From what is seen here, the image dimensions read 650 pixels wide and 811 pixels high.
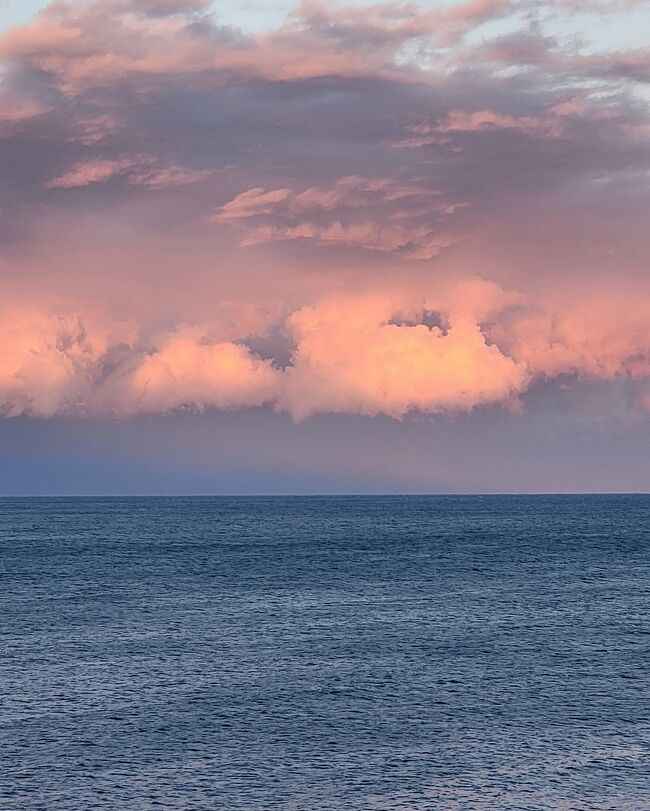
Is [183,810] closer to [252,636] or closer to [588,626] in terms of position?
[252,636]

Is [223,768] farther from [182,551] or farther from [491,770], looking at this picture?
[182,551]

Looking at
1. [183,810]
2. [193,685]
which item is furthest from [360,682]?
[183,810]

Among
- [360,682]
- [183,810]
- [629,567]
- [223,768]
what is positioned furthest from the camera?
[629,567]

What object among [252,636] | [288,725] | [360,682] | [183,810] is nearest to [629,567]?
[252,636]

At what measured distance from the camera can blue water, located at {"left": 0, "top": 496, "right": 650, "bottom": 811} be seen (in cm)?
5025

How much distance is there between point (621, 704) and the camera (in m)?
66.1

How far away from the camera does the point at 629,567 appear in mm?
160500

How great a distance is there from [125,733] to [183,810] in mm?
12430

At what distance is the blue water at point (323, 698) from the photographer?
5025cm

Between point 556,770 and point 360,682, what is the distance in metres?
20.9

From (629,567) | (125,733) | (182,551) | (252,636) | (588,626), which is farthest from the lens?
(182,551)

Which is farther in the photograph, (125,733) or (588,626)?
(588,626)

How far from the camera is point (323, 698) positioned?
67062 mm

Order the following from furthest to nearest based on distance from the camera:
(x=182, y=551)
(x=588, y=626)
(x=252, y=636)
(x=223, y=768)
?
(x=182, y=551) → (x=588, y=626) → (x=252, y=636) → (x=223, y=768)
